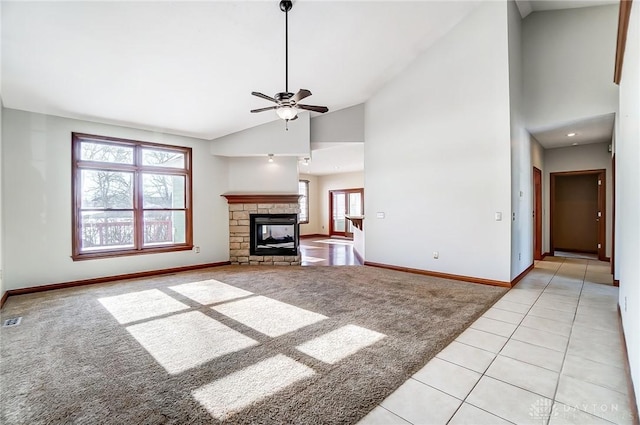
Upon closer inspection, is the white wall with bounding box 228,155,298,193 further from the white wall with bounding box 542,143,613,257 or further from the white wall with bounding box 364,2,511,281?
the white wall with bounding box 542,143,613,257

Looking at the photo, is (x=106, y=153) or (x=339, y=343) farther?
(x=106, y=153)

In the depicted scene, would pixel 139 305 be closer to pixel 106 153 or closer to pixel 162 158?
pixel 106 153

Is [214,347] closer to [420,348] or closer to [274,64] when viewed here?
[420,348]

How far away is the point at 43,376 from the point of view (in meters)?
2.14

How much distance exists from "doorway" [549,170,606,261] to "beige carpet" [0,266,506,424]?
17.1 feet

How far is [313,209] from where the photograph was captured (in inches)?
499

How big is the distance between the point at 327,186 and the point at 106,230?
28.5 feet

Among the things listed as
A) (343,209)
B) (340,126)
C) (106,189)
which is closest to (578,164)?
(340,126)

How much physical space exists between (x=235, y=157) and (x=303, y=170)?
511 centimetres

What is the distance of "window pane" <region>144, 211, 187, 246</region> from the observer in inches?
218

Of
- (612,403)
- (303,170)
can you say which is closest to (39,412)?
(612,403)

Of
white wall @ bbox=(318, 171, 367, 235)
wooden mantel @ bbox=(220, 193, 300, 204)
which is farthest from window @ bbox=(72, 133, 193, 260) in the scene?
white wall @ bbox=(318, 171, 367, 235)

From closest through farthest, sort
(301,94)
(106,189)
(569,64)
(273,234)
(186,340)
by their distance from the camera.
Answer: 1. (186,340)
2. (301,94)
3. (569,64)
4. (106,189)
5. (273,234)

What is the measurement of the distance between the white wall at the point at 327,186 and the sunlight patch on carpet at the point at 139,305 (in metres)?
8.77
